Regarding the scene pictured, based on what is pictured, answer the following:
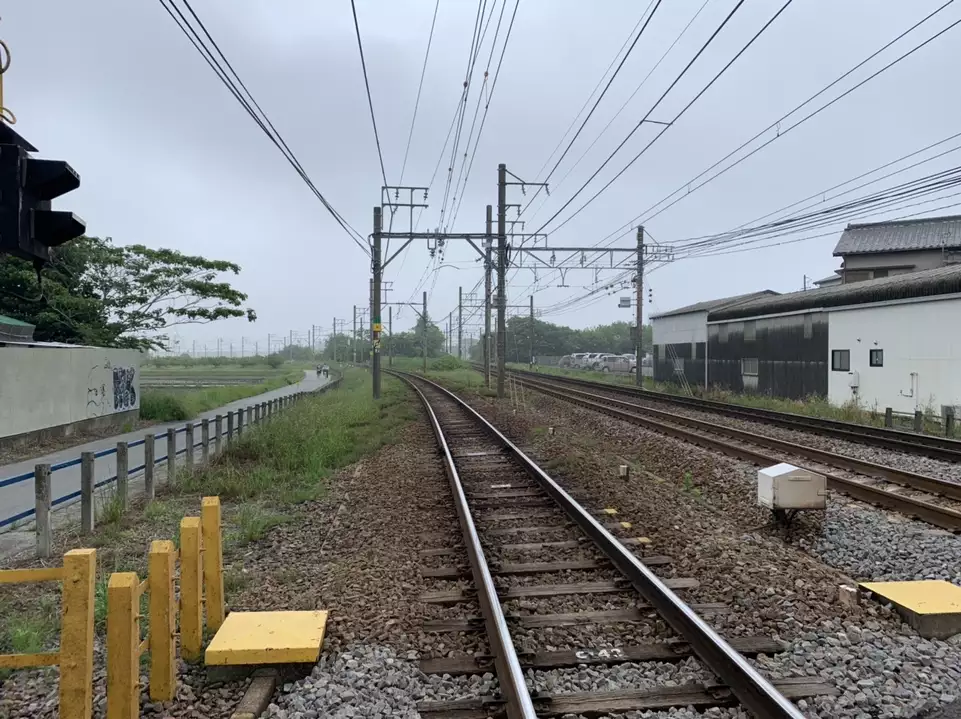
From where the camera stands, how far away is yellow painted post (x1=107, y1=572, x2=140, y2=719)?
3455mm

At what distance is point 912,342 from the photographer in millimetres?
20188

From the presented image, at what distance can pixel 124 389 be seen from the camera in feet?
67.9

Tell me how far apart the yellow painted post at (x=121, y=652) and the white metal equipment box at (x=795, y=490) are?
20.4ft

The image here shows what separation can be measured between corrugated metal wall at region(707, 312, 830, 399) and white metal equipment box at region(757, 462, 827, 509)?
19.0 m

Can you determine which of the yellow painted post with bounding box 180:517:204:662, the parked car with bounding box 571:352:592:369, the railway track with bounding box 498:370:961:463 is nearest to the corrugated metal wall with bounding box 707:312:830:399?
the railway track with bounding box 498:370:961:463

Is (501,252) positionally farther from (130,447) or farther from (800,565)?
(800,565)

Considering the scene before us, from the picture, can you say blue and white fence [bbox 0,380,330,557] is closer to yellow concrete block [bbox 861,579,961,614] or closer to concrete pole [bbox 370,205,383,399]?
yellow concrete block [bbox 861,579,961,614]

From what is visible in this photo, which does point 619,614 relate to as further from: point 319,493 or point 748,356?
point 748,356

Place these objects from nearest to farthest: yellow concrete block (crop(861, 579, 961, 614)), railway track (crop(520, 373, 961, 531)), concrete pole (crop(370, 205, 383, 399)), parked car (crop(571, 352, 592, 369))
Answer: yellow concrete block (crop(861, 579, 961, 614))
railway track (crop(520, 373, 961, 531))
concrete pole (crop(370, 205, 383, 399))
parked car (crop(571, 352, 592, 369))

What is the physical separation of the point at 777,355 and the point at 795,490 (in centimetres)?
2192

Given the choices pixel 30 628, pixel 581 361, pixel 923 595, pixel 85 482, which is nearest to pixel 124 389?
pixel 85 482

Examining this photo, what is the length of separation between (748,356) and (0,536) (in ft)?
91.1

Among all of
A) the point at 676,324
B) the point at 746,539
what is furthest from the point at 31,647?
the point at 676,324

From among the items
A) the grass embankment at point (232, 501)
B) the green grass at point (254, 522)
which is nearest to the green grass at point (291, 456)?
the grass embankment at point (232, 501)
